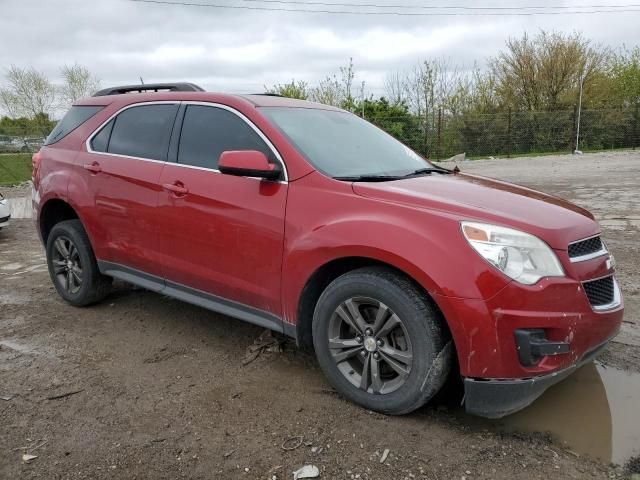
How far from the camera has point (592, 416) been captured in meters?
2.91

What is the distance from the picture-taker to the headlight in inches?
98.8

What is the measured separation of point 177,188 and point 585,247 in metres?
2.49

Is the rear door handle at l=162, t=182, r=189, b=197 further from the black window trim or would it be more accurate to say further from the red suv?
the black window trim

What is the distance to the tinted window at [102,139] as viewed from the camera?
4.33 meters

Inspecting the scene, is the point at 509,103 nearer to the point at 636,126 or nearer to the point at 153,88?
the point at 636,126

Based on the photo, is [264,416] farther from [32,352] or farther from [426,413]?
[32,352]

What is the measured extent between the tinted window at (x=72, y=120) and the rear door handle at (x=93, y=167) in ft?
1.66

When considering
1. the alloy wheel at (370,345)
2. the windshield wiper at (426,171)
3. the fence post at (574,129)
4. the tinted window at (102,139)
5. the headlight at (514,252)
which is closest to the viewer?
the headlight at (514,252)

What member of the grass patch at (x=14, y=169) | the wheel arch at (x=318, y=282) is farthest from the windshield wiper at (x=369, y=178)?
the grass patch at (x=14, y=169)

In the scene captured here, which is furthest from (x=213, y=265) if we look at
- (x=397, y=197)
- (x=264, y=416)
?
(x=397, y=197)

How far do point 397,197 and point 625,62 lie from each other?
31912 mm

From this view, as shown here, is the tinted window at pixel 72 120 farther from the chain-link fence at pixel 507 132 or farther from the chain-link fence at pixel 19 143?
the chain-link fence at pixel 507 132

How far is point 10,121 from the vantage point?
84.3 ft

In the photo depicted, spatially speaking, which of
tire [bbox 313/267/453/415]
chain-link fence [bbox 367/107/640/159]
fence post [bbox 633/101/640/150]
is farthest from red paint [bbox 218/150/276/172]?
fence post [bbox 633/101/640/150]
